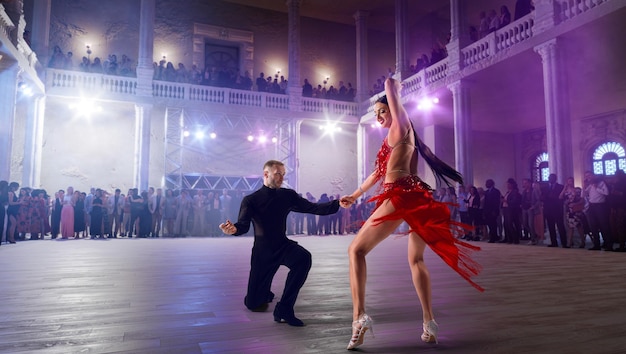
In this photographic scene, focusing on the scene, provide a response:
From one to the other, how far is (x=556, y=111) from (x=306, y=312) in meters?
10.1

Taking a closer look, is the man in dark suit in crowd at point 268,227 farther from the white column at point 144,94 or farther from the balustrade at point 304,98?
the white column at point 144,94

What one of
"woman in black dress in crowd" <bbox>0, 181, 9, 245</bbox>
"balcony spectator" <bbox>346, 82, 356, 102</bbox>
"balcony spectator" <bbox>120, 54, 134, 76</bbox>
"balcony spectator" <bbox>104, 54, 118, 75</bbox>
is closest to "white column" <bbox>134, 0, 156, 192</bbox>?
"balcony spectator" <bbox>120, 54, 134, 76</bbox>

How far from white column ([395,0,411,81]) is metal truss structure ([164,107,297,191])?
541 centimetres

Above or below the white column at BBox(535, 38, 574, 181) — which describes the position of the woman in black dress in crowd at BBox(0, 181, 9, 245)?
below

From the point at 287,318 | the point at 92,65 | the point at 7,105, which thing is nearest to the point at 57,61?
the point at 92,65

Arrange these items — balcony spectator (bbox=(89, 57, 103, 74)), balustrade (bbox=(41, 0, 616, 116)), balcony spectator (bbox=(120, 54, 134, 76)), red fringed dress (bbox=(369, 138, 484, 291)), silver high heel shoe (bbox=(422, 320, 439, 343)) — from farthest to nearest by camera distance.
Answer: balcony spectator (bbox=(120, 54, 134, 76))
balcony spectator (bbox=(89, 57, 103, 74))
balustrade (bbox=(41, 0, 616, 116))
red fringed dress (bbox=(369, 138, 484, 291))
silver high heel shoe (bbox=(422, 320, 439, 343))

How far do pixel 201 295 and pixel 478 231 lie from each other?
397 inches

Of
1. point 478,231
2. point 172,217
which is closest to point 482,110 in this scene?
point 478,231

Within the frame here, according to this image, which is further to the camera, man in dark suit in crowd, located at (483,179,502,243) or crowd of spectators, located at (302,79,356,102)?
crowd of spectators, located at (302,79,356,102)

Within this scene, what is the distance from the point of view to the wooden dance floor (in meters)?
2.22

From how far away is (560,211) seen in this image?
29.6ft

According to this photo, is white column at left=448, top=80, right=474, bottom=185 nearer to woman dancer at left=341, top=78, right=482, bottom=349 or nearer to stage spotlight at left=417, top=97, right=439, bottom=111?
stage spotlight at left=417, top=97, right=439, bottom=111

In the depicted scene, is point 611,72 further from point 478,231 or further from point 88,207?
point 88,207

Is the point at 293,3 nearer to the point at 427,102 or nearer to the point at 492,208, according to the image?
the point at 427,102
